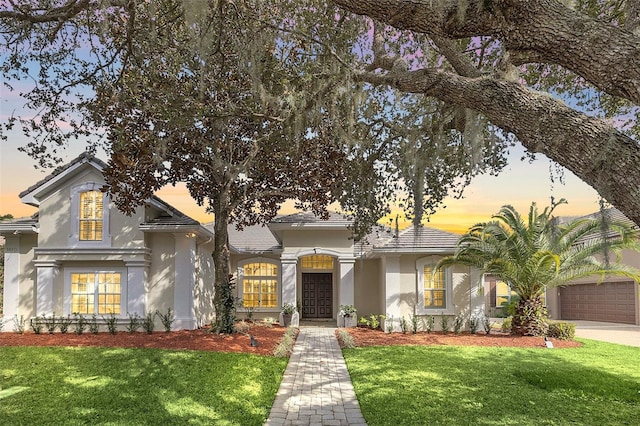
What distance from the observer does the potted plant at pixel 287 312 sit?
1847 cm

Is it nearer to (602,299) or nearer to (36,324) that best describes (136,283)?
(36,324)

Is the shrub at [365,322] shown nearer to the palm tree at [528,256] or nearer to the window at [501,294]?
the palm tree at [528,256]

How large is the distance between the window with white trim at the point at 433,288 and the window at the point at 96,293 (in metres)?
10.2

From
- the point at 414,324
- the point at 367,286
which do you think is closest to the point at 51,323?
the point at 367,286

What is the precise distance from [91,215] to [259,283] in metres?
7.39

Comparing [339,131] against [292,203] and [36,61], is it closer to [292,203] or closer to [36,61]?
[36,61]

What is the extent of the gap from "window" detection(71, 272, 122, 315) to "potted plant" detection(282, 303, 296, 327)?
19.3ft

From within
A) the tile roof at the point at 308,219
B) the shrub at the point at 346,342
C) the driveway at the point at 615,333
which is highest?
the tile roof at the point at 308,219

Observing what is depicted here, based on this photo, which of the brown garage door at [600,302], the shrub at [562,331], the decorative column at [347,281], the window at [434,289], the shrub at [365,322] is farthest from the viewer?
the brown garage door at [600,302]

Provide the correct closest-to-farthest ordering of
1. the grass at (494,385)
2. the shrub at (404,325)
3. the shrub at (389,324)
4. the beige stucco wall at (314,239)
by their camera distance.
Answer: the grass at (494,385) < the shrub at (404,325) < the shrub at (389,324) < the beige stucco wall at (314,239)

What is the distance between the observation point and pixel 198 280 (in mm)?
17531

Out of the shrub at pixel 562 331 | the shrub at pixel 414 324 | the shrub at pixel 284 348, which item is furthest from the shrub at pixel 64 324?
the shrub at pixel 562 331

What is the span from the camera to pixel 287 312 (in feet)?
60.6

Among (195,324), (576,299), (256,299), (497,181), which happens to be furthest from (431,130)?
(576,299)
